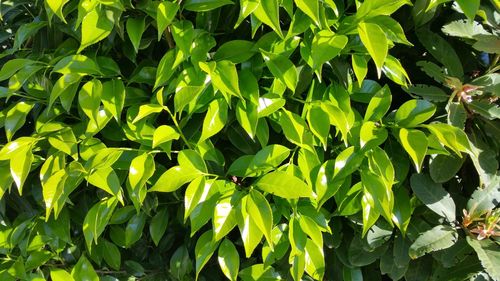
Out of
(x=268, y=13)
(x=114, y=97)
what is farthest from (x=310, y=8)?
(x=114, y=97)

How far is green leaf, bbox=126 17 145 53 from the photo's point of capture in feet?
Result: 3.58

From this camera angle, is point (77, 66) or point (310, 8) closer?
point (310, 8)

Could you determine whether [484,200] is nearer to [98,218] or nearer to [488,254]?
[488,254]

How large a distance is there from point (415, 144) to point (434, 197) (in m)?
0.20

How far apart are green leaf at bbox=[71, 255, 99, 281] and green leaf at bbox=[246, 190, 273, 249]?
47cm

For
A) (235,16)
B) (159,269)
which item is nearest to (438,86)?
(235,16)

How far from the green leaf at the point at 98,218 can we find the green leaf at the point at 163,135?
200 mm

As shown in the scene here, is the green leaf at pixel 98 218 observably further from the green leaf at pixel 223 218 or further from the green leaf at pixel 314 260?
the green leaf at pixel 314 260

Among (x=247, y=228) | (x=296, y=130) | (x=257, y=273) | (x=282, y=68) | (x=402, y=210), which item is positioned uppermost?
(x=282, y=68)

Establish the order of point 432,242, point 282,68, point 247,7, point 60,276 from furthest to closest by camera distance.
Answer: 1. point 60,276
2. point 432,242
3. point 282,68
4. point 247,7

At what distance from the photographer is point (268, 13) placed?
38.7 inches

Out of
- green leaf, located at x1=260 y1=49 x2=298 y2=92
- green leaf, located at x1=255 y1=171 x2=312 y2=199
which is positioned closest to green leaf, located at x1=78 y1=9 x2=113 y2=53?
green leaf, located at x1=260 y1=49 x2=298 y2=92

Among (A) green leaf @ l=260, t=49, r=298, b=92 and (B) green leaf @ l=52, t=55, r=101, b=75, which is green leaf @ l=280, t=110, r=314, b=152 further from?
(B) green leaf @ l=52, t=55, r=101, b=75

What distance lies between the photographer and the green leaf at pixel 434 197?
1.19 metres
